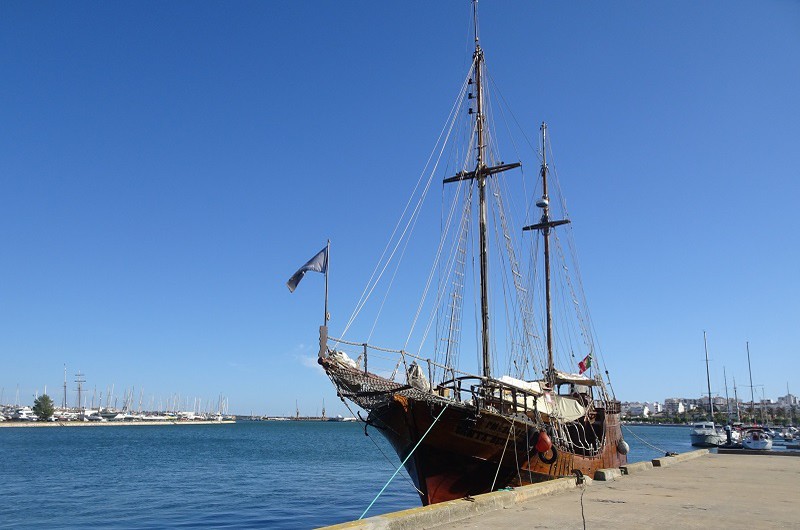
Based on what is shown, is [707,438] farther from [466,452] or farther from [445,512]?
[445,512]

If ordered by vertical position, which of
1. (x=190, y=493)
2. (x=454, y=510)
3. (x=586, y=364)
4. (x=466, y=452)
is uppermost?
(x=586, y=364)

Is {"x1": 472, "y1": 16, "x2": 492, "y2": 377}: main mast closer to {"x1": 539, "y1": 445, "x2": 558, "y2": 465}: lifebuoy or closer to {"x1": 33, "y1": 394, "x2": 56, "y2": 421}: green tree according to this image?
{"x1": 539, "y1": 445, "x2": 558, "y2": 465}: lifebuoy

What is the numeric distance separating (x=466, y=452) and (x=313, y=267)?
25.7ft

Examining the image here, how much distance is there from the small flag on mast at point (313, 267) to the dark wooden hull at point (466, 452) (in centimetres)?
496

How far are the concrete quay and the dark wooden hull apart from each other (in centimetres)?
315

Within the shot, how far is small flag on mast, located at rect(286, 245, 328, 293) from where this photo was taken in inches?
787

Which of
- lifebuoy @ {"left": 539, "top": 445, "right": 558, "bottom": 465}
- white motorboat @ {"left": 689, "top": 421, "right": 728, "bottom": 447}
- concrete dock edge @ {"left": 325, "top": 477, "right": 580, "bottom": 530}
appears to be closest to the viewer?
concrete dock edge @ {"left": 325, "top": 477, "right": 580, "bottom": 530}

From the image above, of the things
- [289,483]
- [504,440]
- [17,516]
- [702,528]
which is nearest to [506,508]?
[702,528]

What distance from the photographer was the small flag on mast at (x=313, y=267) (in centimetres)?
2000

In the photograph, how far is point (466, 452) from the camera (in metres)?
20.2

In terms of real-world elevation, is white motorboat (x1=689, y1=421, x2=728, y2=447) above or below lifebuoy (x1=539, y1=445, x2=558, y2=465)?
below

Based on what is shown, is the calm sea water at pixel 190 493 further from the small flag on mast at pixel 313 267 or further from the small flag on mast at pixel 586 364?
the small flag on mast at pixel 586 364

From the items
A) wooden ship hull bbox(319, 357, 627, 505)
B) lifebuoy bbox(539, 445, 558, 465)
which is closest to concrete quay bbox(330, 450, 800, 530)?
lifebuoy bbox(539, 445, 558, 465)

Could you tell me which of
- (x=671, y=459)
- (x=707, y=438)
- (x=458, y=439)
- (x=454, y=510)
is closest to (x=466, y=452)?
(x=458, y=439)
